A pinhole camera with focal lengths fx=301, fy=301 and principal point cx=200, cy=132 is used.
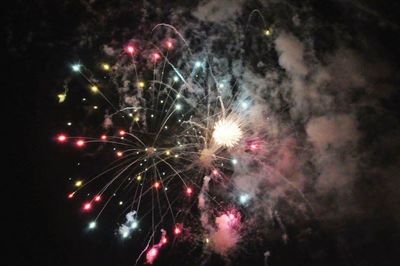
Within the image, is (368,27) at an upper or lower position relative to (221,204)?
upper

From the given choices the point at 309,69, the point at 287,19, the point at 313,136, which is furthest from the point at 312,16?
the point at 313,136

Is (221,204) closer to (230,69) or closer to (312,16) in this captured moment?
(230,69)

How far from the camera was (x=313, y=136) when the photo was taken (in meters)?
12.0

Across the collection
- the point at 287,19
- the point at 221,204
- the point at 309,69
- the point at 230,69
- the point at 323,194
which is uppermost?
the point at 287,19

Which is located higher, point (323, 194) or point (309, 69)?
point (309, 69)

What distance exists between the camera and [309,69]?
1186 centimetres

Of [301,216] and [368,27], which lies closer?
[368,27]

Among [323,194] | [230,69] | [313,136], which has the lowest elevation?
[323,194]

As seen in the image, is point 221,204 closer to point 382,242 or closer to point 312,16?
point 382,242

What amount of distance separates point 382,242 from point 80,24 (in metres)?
15.0

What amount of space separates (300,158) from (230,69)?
14.6ft

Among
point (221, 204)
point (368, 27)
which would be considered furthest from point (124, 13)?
point (368, 27)

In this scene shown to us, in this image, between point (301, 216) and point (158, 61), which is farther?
point (301, 216)

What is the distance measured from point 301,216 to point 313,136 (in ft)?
11.2
